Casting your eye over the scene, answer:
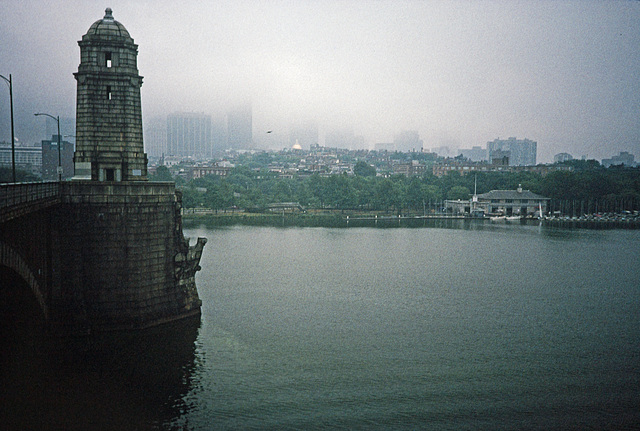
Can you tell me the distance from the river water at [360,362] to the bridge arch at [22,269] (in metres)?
1.46

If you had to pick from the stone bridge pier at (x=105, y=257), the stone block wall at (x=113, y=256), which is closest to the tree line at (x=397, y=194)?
the stone bridge pier at (x=105, y=257)

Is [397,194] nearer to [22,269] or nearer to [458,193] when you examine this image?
[458,193]

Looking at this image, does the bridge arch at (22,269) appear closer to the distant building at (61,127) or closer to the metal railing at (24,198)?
the metal railing at (24,198)

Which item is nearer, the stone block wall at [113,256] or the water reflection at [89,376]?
the water reflection at [89,376]

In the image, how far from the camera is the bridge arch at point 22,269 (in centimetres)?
1538

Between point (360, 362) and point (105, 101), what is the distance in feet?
45.7

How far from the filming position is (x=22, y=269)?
17.0 m

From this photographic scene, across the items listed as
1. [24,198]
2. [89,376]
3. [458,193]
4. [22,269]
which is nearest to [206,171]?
[458,193]

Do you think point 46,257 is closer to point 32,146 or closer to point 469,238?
point 32,146

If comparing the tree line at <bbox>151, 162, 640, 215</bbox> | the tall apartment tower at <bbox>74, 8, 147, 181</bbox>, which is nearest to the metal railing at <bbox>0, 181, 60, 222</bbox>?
the tall apartment tower at <bbox>74, 8, 147, 181</bbox>

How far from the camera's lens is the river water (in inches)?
639

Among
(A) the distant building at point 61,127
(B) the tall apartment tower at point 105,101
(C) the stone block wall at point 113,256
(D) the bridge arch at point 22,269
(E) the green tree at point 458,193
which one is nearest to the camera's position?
(D) the bridge arch at point 22,269

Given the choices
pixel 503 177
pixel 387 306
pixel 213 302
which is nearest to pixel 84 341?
pixel 213 302

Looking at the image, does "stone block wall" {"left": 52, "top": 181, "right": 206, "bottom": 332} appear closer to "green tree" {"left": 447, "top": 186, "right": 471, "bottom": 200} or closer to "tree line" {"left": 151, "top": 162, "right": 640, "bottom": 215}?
"tree line" {"left": 151, "top": 162, "right": 640, "bottom": 215}
